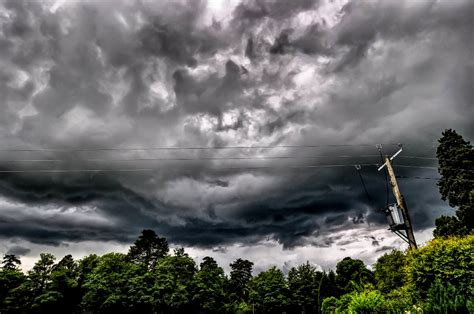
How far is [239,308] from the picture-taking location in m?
74.3

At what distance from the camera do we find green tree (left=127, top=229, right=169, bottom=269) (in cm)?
8475

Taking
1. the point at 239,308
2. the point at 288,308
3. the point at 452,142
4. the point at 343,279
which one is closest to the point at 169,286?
the point at 239,308

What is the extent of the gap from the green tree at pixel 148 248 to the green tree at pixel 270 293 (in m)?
26.8

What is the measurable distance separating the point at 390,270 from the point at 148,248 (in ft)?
194

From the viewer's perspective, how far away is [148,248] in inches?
3418

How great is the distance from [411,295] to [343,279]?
7040 cm

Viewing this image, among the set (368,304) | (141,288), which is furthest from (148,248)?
(368,304)

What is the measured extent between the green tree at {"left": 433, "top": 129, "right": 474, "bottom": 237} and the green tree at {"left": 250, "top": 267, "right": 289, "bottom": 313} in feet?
137

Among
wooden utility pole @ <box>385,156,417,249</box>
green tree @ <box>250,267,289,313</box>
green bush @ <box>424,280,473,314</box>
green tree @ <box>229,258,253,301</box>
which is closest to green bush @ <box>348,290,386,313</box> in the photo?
green bush @ <box>424,280,473,314</box>

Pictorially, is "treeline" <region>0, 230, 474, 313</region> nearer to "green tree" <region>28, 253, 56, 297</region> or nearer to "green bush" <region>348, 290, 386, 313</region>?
"green tree" <region>28, 253, 56, 297</region>

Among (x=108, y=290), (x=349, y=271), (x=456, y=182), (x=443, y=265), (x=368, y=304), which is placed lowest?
(x=368, y=304)

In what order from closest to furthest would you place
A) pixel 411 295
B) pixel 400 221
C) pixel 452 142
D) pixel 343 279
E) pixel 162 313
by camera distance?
pixel 411 295 → pixel 400 221 → pixel 452 142 → pixel 162 313 → pixel 343 279

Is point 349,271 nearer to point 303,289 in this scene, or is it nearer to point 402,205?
point 303,289

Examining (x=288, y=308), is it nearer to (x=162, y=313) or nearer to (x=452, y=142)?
(x=162, y=313)
